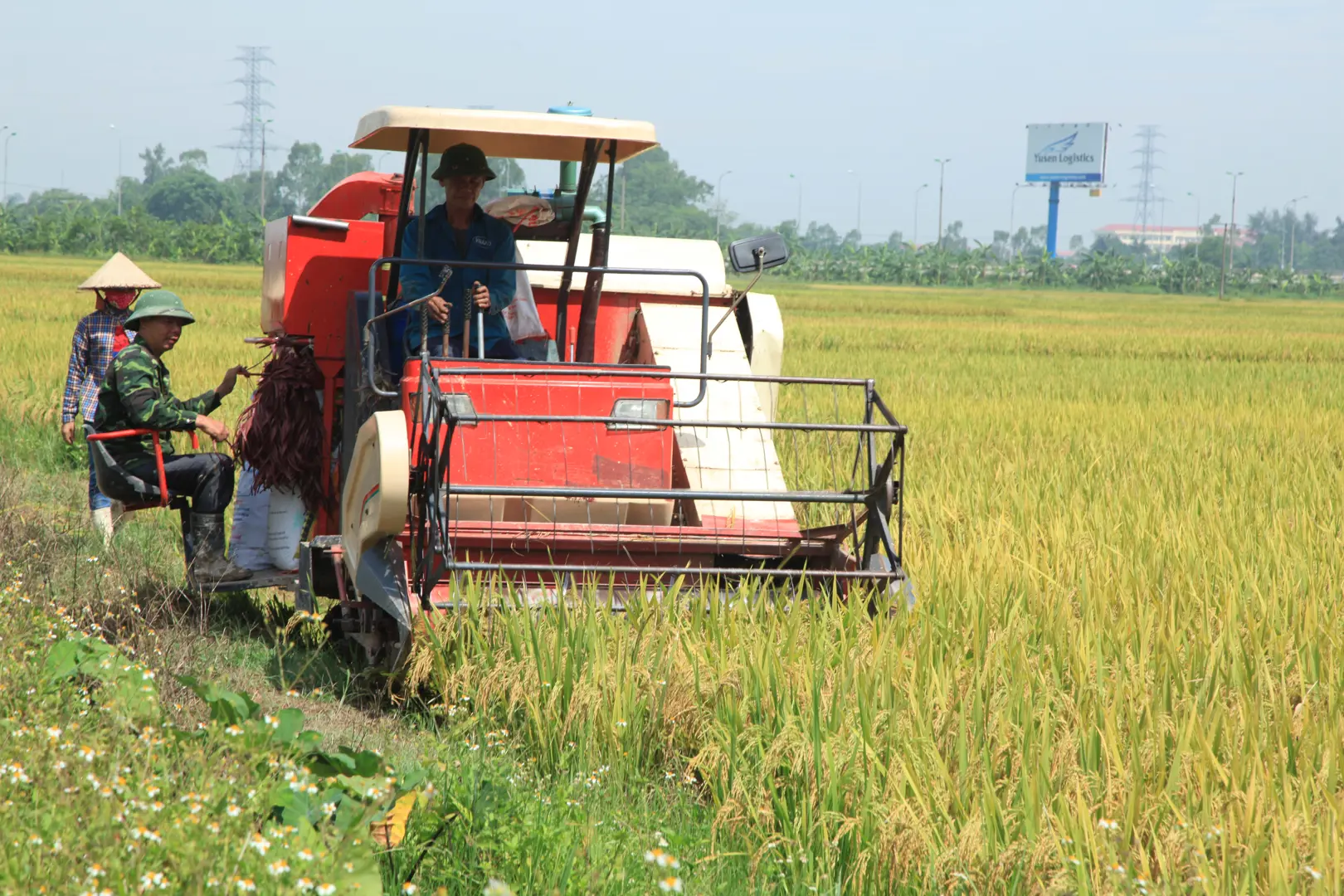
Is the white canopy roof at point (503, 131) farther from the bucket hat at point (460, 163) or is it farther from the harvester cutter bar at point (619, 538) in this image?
the harvester cutter bar at point (619, 538)

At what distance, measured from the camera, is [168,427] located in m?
6.56

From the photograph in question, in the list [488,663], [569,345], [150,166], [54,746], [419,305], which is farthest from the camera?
[150,166]

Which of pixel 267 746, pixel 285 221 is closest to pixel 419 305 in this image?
pixel 285 221

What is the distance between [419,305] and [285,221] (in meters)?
1.53

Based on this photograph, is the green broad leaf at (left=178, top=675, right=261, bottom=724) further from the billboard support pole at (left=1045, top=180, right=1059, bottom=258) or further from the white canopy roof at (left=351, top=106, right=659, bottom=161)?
the billboard support pole at (left=1045, top=180, right=1059, bottom=258)

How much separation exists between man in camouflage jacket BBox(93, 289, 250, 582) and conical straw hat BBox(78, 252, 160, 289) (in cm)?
118

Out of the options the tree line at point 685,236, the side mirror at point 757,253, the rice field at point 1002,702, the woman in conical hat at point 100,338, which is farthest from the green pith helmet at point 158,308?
the tree line at point 685,236

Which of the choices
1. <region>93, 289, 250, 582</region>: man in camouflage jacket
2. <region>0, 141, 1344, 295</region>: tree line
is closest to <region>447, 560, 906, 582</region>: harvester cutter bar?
<region>93, 289, 250, 582</region>: man in camouflage jacket

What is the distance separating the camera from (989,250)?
289 ft

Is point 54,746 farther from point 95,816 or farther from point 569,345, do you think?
point 569,345

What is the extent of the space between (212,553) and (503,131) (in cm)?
257

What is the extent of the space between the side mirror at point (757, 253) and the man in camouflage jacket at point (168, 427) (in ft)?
8.24

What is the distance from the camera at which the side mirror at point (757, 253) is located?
19.0 ft

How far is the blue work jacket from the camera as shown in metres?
5.95
